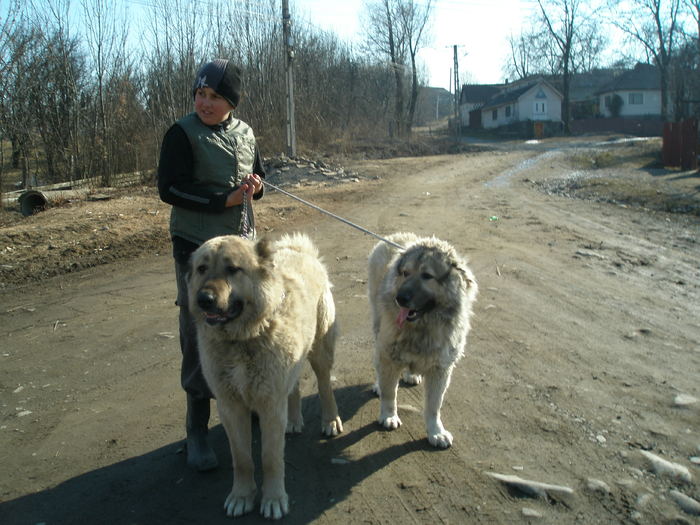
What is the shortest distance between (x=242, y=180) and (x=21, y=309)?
500 centimetres

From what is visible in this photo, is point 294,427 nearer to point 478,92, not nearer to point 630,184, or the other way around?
point 630,184

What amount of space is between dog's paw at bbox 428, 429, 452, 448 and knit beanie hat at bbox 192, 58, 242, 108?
2868mm

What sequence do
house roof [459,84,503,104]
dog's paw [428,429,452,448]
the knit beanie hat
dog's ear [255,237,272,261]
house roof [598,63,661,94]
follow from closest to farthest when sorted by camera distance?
dog's ear [255,237,272,261] → the knit beanie hat → dog's paw [428,429,452,448] → house roof [598,63,661,94] → house roof [459,84,503,104]

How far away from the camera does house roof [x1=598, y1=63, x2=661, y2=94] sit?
65.7 meters

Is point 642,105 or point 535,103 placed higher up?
point 535,103

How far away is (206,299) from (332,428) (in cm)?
177

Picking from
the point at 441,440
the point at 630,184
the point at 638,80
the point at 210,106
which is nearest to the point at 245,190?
the point at 210,106

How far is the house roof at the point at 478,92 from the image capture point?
269ft

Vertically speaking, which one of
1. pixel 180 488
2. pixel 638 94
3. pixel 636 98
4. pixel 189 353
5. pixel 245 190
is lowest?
pixel 180 488

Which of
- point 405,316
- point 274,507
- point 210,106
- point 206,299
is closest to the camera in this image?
point 206,299

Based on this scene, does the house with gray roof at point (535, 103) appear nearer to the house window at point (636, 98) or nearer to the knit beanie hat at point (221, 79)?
the house window at point (636, 98)

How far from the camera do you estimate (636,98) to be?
66.2m

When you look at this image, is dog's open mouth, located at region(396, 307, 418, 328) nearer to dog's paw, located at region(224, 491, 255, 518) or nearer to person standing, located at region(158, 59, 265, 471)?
person standing, located at region(158, 59, 265, 471)

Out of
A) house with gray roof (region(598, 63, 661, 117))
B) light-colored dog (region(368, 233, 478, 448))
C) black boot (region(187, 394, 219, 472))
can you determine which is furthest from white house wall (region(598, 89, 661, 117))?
black boot (region(187, 394, 219, 472))
